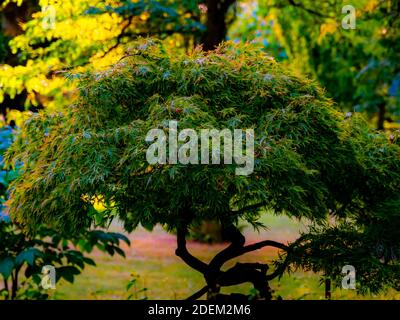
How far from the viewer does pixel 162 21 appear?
11195 millimetres

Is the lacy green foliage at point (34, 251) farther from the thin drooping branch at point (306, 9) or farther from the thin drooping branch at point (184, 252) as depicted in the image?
the thin drooping branch at point (306, 9)

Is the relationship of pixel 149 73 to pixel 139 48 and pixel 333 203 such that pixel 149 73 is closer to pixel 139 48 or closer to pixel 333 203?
pixel 139 48

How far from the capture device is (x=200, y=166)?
14.0 feet

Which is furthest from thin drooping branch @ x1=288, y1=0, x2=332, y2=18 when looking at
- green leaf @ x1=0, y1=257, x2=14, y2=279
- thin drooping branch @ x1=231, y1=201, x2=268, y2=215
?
thin drooping branch @ x1=231, y1=201, x2=268, y2=215

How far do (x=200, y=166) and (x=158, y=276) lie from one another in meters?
8.45

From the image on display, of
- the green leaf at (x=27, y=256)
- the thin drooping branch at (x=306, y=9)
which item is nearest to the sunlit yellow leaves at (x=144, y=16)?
the thin drooping branch at (x=306, y=9)

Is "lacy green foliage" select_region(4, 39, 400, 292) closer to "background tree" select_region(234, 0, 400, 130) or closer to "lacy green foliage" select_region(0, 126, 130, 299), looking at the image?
"lacy green foliage" select_region(0, 126, 130, 299)

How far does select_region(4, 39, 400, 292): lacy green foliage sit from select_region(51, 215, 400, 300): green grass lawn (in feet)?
8.75

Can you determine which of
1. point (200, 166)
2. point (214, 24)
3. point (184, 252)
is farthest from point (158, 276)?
point (200, 166)

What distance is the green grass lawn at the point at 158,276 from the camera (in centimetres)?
990

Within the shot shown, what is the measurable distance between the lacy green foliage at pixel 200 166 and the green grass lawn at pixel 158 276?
8.75ft

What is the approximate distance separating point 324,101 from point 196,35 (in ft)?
23.8

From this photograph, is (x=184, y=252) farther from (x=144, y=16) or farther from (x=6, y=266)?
(x=144, y=16)
